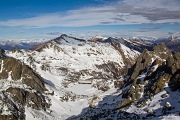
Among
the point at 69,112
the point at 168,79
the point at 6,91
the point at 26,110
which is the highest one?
the point at 168,79

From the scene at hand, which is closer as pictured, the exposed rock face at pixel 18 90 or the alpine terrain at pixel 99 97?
the alpine terrain at pixel 99 97

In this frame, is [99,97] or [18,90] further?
[99,97]

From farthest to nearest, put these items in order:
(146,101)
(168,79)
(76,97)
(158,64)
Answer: (76,97) < (158,64) < (168,79) < (146,101)

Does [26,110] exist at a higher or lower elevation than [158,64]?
lower

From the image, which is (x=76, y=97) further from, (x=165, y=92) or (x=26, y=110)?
(x=165, y=92)

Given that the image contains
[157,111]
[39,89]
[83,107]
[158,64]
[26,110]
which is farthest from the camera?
[39,89]

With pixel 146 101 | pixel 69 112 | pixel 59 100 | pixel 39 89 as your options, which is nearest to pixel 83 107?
pixel 69 112

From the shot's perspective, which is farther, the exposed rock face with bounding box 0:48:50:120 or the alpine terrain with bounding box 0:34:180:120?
the exposed rock face with bounding box 0:48:50:120

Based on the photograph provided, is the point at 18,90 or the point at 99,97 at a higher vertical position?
the point at 18,90
